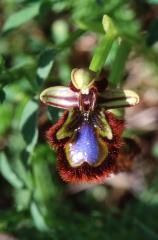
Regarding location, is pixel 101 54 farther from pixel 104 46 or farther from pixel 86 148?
pixel 86 148

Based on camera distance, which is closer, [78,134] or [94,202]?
[78,134]

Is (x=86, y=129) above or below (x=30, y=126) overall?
below

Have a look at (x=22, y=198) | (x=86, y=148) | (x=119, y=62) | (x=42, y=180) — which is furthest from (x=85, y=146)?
(x=22, y=198)

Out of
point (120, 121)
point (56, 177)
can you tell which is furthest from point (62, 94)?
point (56, 177)

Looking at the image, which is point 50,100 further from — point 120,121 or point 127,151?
point 127,151

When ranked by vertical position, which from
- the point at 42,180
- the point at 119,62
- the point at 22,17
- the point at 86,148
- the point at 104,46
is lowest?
the point at 86,148

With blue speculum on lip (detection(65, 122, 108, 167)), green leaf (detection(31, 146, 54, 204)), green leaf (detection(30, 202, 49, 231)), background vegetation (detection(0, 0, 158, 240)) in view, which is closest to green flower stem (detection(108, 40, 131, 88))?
background vegetation (detection(0, 0, 158, 240))

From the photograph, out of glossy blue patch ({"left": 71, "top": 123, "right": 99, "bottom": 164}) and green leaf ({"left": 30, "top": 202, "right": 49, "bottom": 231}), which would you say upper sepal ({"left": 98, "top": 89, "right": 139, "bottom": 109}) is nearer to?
glossy blue patch ({"left": 71, "top": 123, "right": 99, "bottom": 164})
